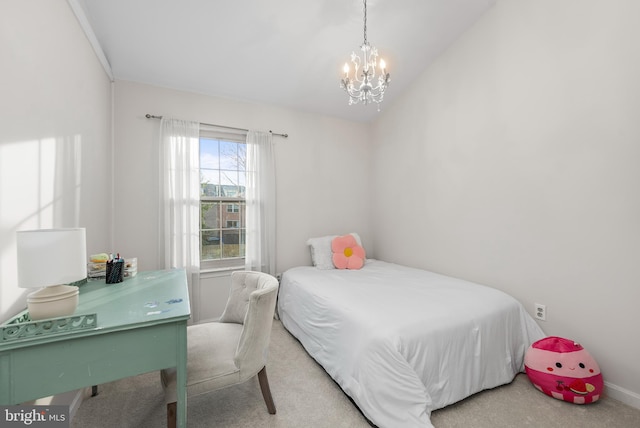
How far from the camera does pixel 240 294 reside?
1877mm

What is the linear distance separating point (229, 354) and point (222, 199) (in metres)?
1.92

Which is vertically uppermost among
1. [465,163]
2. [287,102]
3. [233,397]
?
[287,102]

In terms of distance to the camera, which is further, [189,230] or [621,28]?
[189,230]

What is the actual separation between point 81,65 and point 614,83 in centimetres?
348

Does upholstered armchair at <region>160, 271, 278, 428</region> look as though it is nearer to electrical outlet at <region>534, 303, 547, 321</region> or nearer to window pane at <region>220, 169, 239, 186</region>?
window pane at <region>220, 169, 239, 186</region>

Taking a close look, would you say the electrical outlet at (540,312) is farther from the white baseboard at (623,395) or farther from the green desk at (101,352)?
the green desk at (101,352)

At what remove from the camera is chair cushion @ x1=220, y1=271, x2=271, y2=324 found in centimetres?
181

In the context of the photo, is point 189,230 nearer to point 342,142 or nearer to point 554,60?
point 342,142

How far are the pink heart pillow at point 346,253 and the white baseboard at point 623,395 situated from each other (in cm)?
199

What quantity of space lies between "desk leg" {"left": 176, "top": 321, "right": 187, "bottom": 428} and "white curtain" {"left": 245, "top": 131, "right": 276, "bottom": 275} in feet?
6.00

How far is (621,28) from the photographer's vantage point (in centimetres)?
166

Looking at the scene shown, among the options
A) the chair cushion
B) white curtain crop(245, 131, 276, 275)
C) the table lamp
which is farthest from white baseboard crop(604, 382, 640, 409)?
the table lamp

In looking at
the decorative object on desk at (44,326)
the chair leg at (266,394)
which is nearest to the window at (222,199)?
the chair leg at (266,394)

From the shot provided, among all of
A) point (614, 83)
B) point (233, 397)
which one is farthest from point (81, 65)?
point (614, 83)
